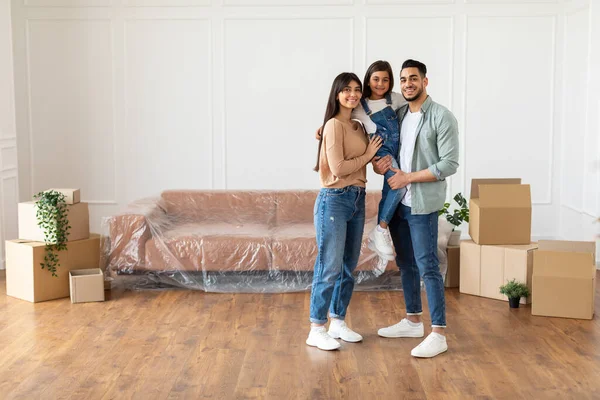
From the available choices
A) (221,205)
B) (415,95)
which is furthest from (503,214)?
(221,205)

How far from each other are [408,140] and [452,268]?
66.0 inches

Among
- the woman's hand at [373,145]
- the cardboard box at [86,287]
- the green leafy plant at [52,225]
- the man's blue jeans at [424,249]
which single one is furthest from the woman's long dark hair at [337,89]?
the green leafy plant at [52,225]

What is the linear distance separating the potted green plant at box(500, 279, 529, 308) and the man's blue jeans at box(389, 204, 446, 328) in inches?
39.0

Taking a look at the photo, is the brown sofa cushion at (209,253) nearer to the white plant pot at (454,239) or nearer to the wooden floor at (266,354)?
the wooden floor at (266,354)

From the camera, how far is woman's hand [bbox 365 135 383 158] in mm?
3678

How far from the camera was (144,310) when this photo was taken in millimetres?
4570

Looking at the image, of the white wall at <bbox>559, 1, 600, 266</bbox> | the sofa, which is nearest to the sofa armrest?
the sofa

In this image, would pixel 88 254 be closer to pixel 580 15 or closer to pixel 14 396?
pixel 14 396

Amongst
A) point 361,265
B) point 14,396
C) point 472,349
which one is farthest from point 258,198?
point 14,396

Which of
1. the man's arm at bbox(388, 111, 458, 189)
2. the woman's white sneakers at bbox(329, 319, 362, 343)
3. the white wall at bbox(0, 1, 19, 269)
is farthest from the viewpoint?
the white wall at bbox(0, 1, 19, 269)

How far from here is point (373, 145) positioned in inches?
146

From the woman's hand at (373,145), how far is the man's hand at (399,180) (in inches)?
5.6

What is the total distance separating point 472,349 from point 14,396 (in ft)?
7.00

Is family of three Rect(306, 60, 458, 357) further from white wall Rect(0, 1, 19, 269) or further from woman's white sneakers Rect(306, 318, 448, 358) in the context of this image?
white wall Rect(0, 1, 19, 269)
